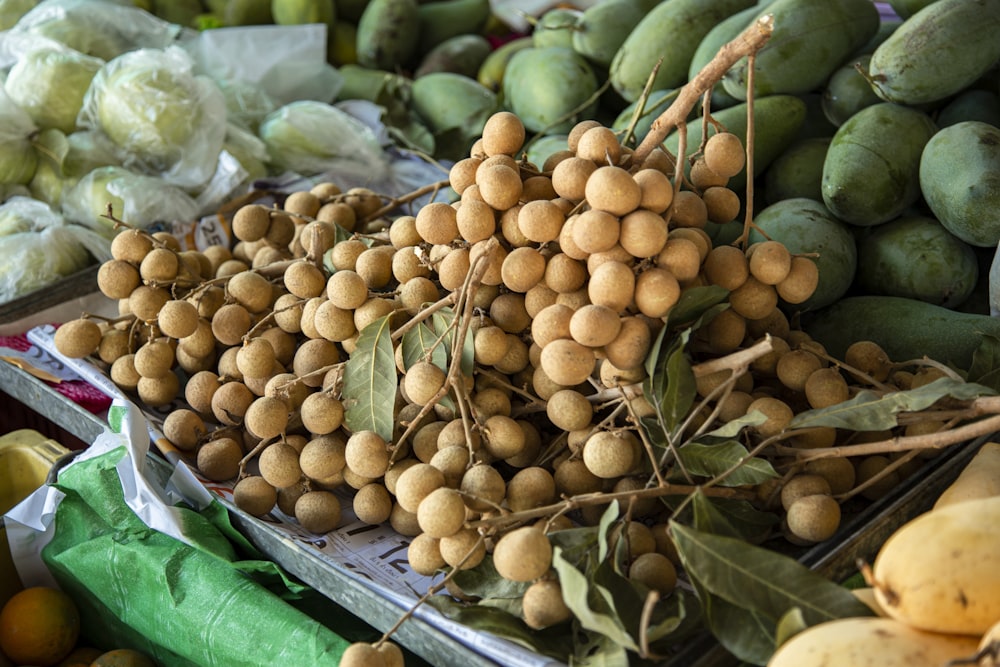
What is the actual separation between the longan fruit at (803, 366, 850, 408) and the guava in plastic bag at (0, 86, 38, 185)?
5.62 ft

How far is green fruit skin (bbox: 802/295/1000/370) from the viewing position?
3.80 ft

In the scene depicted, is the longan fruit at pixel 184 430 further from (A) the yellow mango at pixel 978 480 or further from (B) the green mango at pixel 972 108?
(B) the green mango at pixel 972 108

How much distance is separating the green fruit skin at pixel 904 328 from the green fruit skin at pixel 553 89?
69 cm

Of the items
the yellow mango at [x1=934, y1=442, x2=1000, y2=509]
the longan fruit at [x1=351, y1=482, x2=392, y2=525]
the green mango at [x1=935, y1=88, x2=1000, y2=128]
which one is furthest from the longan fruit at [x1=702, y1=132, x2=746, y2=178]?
the green mango at [x1=935, y1=88, x2=1000, y2=128]

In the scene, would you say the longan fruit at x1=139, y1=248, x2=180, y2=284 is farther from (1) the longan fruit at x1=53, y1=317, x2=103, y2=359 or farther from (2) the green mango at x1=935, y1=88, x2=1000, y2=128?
(2) the green mango at x1=935, y1=88, x2=1000, y2=128

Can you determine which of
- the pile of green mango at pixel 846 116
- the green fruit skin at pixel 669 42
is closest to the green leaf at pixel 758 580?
the pile of green mango at pixel 846 116

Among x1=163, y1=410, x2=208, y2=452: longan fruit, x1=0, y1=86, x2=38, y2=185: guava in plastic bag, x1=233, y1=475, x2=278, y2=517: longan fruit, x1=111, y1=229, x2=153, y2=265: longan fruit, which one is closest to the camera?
x1=233, y1=475, x2=278, y2=517: longan fruit

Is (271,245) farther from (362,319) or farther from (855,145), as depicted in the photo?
(855,145)

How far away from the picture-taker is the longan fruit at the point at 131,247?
125cm

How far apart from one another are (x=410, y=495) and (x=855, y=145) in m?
0.83

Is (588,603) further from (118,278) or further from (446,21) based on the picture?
(446,21)

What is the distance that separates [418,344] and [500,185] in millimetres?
211

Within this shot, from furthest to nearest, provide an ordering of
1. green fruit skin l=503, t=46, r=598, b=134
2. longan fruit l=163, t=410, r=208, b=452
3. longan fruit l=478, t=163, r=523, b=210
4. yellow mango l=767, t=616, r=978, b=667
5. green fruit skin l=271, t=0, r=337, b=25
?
green fruit skin l=271, t=0, r=337, b=25 < green fruit skin l=503, t=46, r=598, b=134 < longan fruit l=163, t=410, r=208, b=452 < longan fruit l=478, t=163, r=523, b=210 < yellow mango l=767, t=616, r=978, b=667

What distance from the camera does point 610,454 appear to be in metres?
0.88
